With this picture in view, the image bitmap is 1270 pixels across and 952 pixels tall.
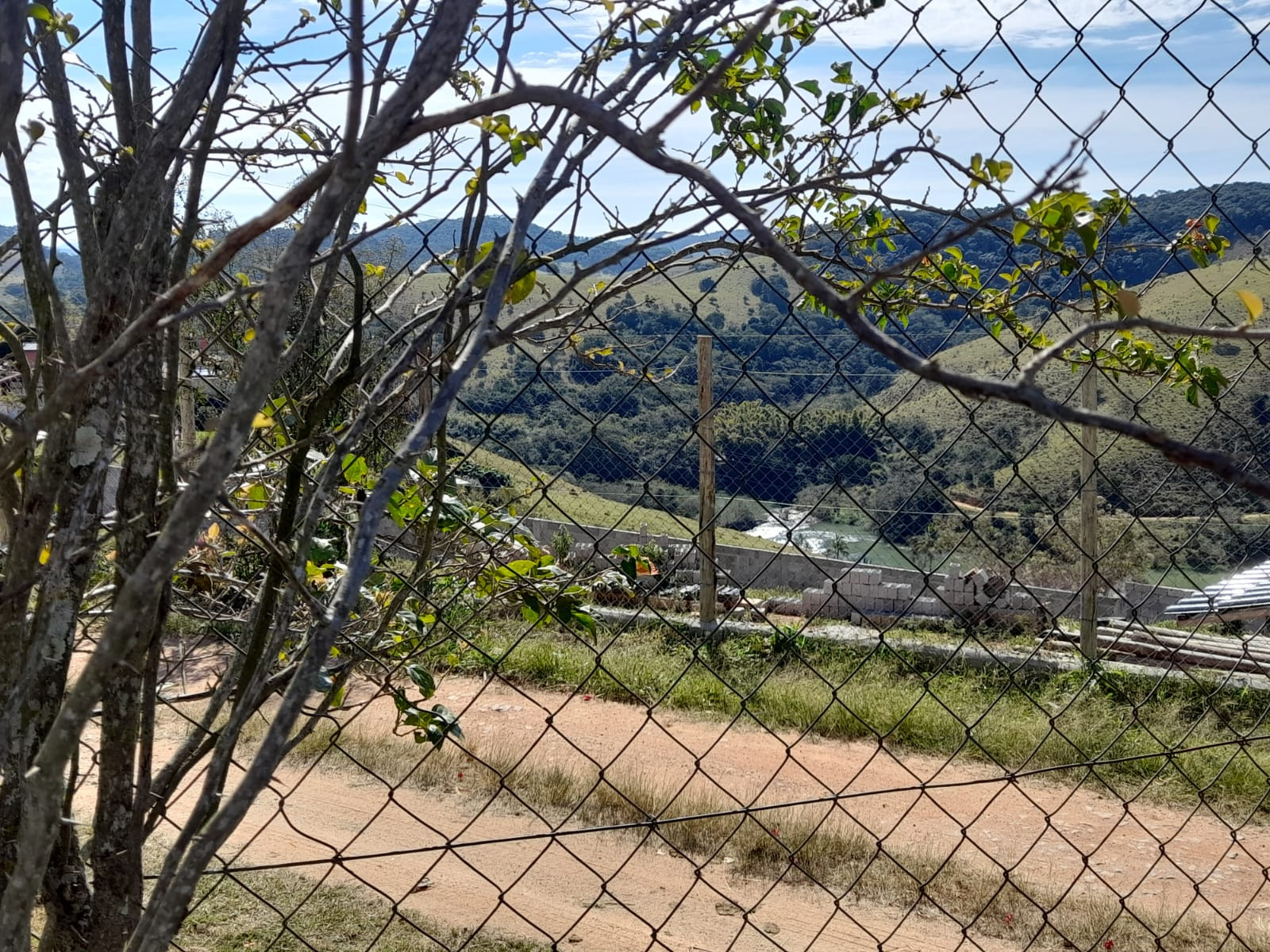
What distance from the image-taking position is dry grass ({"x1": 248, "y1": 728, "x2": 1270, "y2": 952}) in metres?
2.89

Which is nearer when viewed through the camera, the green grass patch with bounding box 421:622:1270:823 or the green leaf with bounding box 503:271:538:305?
the green leaf with bounding box 503:271:538:305

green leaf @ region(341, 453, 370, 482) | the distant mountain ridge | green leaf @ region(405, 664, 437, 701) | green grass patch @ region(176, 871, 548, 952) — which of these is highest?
the distant mountain ridge

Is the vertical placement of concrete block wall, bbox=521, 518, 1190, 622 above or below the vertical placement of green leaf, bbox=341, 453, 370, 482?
below

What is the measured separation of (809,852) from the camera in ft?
11.7

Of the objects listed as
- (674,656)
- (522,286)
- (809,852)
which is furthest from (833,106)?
(674,656)

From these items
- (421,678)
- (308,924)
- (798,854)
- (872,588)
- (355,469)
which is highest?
(355,469)

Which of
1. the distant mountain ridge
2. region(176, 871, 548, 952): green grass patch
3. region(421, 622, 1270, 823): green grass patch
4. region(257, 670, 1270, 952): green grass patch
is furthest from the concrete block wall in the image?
the distant mountain ridge

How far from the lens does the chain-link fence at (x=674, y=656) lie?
4.43 ft

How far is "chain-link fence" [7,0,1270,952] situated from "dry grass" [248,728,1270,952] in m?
0.02

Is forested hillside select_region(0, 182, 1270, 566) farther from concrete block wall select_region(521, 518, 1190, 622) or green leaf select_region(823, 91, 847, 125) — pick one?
concrete block wall select_region(521, 518, 1190, 622)

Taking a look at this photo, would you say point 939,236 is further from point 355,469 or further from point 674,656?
point 674,656

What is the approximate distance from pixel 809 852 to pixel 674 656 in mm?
3632

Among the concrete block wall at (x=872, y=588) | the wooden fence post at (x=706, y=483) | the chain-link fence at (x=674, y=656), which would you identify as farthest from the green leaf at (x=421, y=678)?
the concrete block wall at (x=872, y=588)

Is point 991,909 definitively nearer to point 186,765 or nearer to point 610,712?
point 186,765
